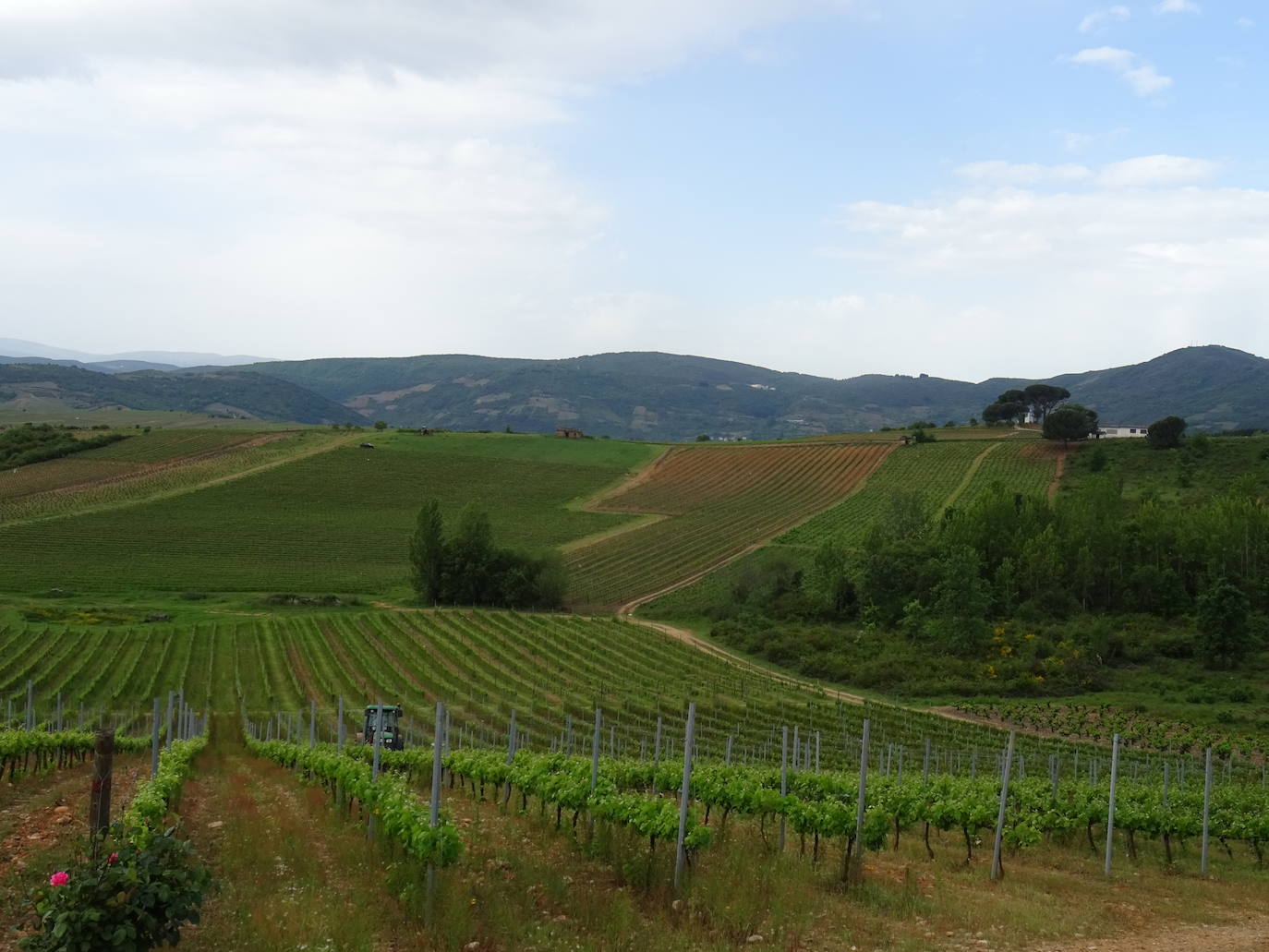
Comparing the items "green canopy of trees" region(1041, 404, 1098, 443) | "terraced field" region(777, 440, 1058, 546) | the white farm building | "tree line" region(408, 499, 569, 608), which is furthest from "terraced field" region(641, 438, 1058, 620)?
the white farm building

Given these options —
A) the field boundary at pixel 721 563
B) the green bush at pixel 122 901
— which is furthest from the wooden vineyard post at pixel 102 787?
the field boundary at pixel 721 563

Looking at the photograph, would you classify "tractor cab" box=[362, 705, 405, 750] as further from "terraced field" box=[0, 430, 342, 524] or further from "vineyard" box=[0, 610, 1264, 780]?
"terraced field" box=[0, 430, 342, 524]

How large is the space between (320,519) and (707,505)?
36806 millimetres

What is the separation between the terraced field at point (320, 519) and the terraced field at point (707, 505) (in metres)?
5.12

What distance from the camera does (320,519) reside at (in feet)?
289

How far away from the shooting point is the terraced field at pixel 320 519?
2739 inches

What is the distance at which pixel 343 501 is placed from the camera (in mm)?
94625

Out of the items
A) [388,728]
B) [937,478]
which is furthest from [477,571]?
[937,478]

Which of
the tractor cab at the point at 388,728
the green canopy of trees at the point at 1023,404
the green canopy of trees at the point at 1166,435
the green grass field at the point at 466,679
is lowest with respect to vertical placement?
the green grass field at the point at 466,679

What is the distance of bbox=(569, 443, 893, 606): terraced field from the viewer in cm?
7294

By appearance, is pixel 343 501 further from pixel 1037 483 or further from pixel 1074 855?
pixel 1074 855

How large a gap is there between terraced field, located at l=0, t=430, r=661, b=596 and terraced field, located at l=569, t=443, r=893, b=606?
5.12m

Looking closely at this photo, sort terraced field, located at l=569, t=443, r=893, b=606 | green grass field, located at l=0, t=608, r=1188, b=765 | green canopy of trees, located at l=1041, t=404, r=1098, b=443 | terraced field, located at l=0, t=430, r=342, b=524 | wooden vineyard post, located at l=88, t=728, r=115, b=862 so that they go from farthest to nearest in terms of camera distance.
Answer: green canopy of trees, located at l=1041, t=404, r=1098, b=443
terraced field, located at l=0, t=430, r=342, b=524
terraced field, located at l=569, t=443, r=893, b=606
green grass field, located at l=0, t=608, r=1188, b=765
wooden vineyard post, located at l=88, t=728, r=115, b=862

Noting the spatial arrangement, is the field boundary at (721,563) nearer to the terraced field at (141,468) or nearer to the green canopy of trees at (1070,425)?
the green canopy of trees at (1070,425)
